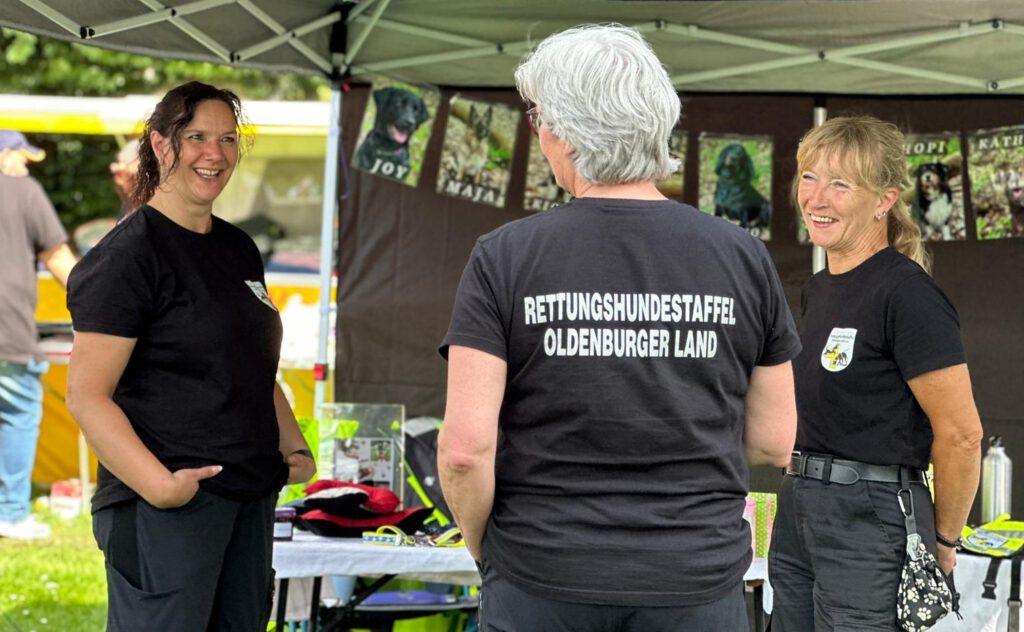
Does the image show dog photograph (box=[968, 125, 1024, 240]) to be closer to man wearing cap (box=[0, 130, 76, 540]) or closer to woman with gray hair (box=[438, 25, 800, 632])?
woman with gray hair (box=[438, 25, 800, 632])

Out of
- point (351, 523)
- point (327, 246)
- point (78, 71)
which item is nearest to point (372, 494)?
point (351, 523)

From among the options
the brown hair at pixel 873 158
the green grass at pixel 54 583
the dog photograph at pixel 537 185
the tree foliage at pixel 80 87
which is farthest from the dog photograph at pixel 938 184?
the tree foliage at pixel 80 87

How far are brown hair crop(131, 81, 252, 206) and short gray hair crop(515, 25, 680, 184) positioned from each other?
3.55 ft

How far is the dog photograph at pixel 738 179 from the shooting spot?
15.5ft

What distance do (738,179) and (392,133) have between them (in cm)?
133

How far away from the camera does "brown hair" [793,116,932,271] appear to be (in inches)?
108

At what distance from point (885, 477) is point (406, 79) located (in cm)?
271

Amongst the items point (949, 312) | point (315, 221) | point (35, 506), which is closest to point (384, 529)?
point (949, 312)

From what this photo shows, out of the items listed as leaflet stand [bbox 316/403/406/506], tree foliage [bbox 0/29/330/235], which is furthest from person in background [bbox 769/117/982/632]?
tree foliage [bbox 0/29/330/235]

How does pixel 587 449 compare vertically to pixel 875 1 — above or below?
below

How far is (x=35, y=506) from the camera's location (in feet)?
22.6

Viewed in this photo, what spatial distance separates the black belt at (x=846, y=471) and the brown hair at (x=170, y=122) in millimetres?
1432

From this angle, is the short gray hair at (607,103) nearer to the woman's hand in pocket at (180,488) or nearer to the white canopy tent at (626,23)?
the woman's hand in pocket at (180,488)

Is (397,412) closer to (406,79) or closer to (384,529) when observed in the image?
(384,529)
